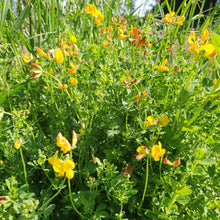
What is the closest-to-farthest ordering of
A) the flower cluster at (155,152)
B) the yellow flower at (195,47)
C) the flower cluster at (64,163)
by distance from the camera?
1. the flower cluster at (64,163)
2. the flower cluster at (155,152)
3. the yellow flower at (195,47)

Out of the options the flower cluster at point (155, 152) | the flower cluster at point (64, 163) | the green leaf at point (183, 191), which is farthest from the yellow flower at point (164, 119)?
the flower cluster at point (64, 163)

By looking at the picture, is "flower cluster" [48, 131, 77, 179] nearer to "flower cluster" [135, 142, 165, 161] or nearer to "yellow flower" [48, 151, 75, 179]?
"yellow flower" [48, 151, 75, 179]

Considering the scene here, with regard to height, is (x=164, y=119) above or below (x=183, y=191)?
above

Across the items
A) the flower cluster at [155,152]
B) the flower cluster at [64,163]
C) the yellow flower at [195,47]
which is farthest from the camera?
the yellow flower at [195,47]

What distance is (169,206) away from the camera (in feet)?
3.80

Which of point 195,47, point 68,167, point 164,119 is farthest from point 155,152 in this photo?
point 195,47

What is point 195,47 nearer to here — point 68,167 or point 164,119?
point 164,119

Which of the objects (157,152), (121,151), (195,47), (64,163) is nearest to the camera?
(64,163)

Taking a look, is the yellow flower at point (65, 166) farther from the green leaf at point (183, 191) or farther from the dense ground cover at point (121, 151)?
the green leaf at point (183, 191)

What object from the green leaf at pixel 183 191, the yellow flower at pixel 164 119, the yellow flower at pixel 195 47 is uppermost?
the yellow flower at pixel 195 47

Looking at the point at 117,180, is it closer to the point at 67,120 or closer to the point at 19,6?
the point at 67,120

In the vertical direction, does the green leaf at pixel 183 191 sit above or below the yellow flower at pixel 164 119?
below

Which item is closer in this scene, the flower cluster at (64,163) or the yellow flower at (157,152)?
the flower cluster at (64,163)

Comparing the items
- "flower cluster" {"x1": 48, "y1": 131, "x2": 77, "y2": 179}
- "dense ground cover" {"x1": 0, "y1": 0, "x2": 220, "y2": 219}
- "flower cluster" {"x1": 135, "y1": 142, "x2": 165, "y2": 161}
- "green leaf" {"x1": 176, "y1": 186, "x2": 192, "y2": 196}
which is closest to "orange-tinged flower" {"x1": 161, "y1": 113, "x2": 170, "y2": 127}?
"dense ground cover" {"x1": 0, "y1": 0, "x2": 220, "y2": 219}
